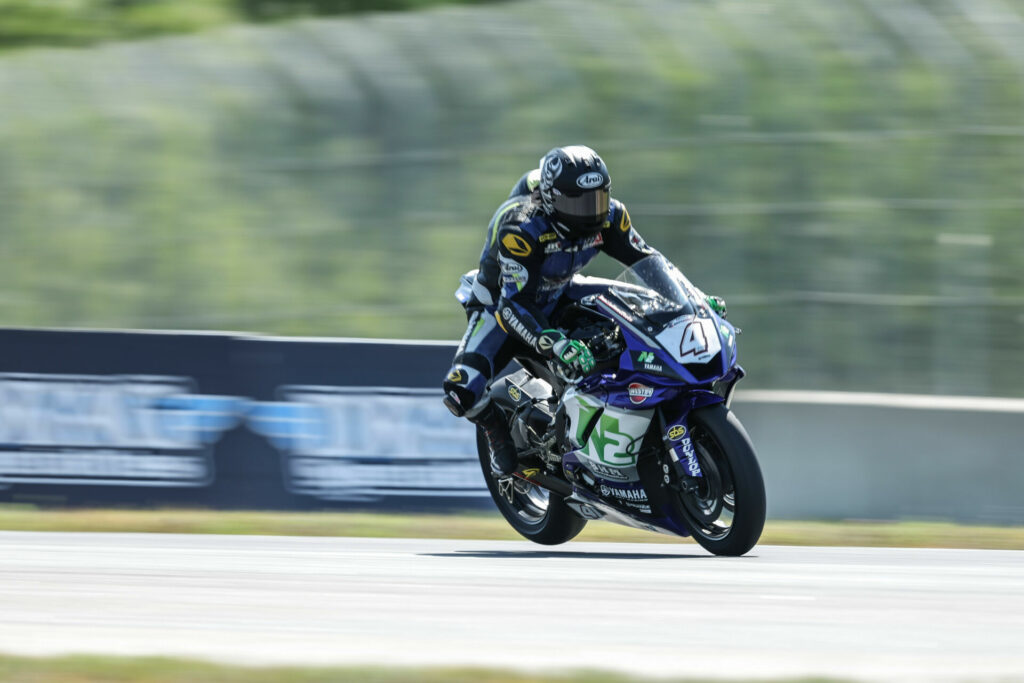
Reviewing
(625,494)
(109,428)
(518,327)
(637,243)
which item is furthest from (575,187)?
(109,428)

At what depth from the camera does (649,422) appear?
26.6 feet

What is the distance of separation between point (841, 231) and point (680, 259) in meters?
1.39

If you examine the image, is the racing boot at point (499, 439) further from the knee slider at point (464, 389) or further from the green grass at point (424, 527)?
the green grass at point (424, 527)

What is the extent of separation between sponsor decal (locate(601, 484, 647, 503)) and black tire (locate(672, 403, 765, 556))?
0.71 ft

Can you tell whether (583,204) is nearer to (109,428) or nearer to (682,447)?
(682,447)

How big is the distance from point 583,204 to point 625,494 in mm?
1689

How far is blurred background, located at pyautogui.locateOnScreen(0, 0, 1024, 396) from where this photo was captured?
12.4 m

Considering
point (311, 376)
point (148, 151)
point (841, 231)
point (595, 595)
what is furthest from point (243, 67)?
point (595, 595)

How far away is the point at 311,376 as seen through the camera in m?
11.8

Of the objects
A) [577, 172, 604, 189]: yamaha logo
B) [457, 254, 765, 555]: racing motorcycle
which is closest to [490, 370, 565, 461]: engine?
[457, 254, 765, 555]: racing motorcycle

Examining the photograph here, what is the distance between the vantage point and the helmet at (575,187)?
8500mm

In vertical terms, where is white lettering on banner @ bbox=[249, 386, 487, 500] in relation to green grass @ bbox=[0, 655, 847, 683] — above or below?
below

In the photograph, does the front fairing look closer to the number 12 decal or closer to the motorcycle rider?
the number 12 decal

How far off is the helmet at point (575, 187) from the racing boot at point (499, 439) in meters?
1.34
